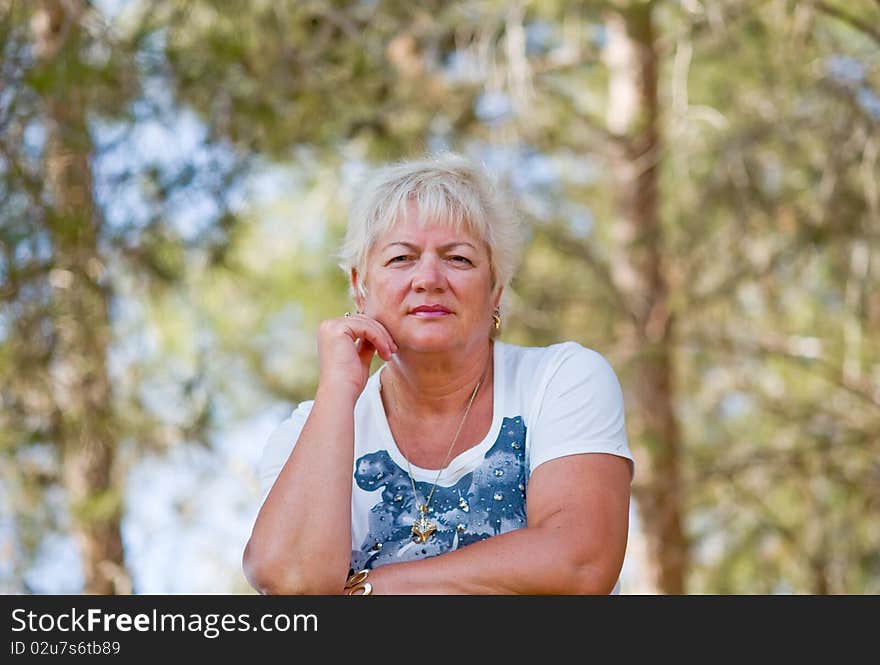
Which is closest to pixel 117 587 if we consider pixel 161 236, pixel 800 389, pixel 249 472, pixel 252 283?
pixel 249 472

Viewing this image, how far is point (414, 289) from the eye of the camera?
251cm

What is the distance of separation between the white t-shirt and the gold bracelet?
0.50 ft

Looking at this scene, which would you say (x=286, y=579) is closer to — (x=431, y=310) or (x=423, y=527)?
(x=423, y=527)

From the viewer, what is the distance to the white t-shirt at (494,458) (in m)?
2.40

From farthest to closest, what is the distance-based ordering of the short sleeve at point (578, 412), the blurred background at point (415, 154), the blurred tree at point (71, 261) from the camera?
the blurred background at point (415, 154) < the blurred tree at point (71, 261) < the short sleeve at point (578, 412)

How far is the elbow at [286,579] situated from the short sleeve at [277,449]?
0.87ft

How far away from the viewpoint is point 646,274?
22.9ft

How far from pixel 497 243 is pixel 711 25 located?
8.78ft

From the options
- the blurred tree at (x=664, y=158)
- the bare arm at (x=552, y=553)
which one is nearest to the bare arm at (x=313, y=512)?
the bare arm at (x=552, y=553)

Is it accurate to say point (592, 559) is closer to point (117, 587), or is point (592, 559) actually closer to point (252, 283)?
point (117, 587)

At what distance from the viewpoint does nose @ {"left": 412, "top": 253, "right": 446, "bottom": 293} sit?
248 cm

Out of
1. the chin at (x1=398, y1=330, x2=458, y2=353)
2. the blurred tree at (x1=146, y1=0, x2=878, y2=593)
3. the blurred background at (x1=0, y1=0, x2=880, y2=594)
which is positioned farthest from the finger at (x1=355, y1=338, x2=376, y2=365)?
the blurred tree at (x1=146, y1=0, x2=878, y2=593)

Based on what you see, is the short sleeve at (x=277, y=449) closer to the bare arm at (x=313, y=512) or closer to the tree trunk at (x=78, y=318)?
the bare arm at (x=313, y=512)

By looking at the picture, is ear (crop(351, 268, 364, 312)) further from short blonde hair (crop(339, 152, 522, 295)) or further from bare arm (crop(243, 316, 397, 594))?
bare arm (crop(243, 316, 397, 594))
